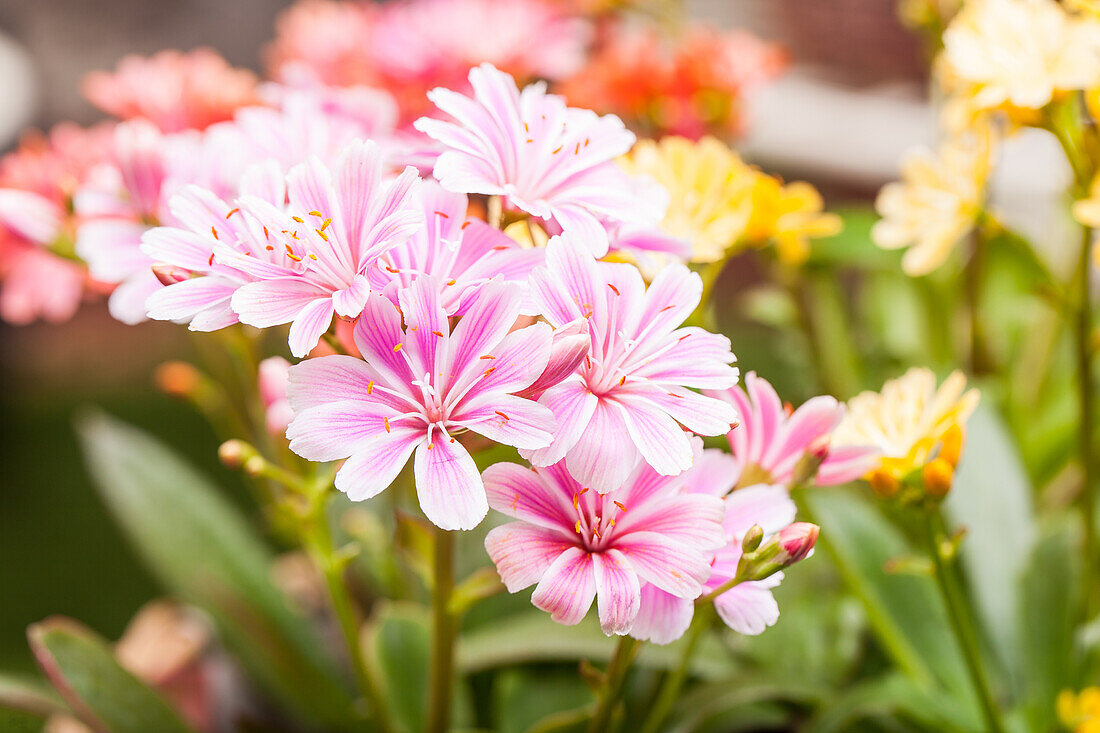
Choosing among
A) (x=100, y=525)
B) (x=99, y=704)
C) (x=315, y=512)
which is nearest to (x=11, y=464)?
(x=100, y=525)

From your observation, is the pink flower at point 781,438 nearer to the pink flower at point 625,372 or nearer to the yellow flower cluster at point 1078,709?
the pink flower at point 625,372

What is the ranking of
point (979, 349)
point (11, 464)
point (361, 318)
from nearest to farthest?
point (361, 318), point (979, 349), point (11, 464)

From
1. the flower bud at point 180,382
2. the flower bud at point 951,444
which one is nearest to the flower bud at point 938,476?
the flower bud at point 951,444

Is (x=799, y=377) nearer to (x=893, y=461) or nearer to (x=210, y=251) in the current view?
(x=893, y=461)

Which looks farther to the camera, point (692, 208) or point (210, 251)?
point (692, 208)

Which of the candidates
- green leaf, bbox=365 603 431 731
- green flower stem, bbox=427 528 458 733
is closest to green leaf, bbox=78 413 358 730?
green leaf, bbox=365 603 431 731

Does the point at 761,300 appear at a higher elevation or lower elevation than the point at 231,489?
higher
